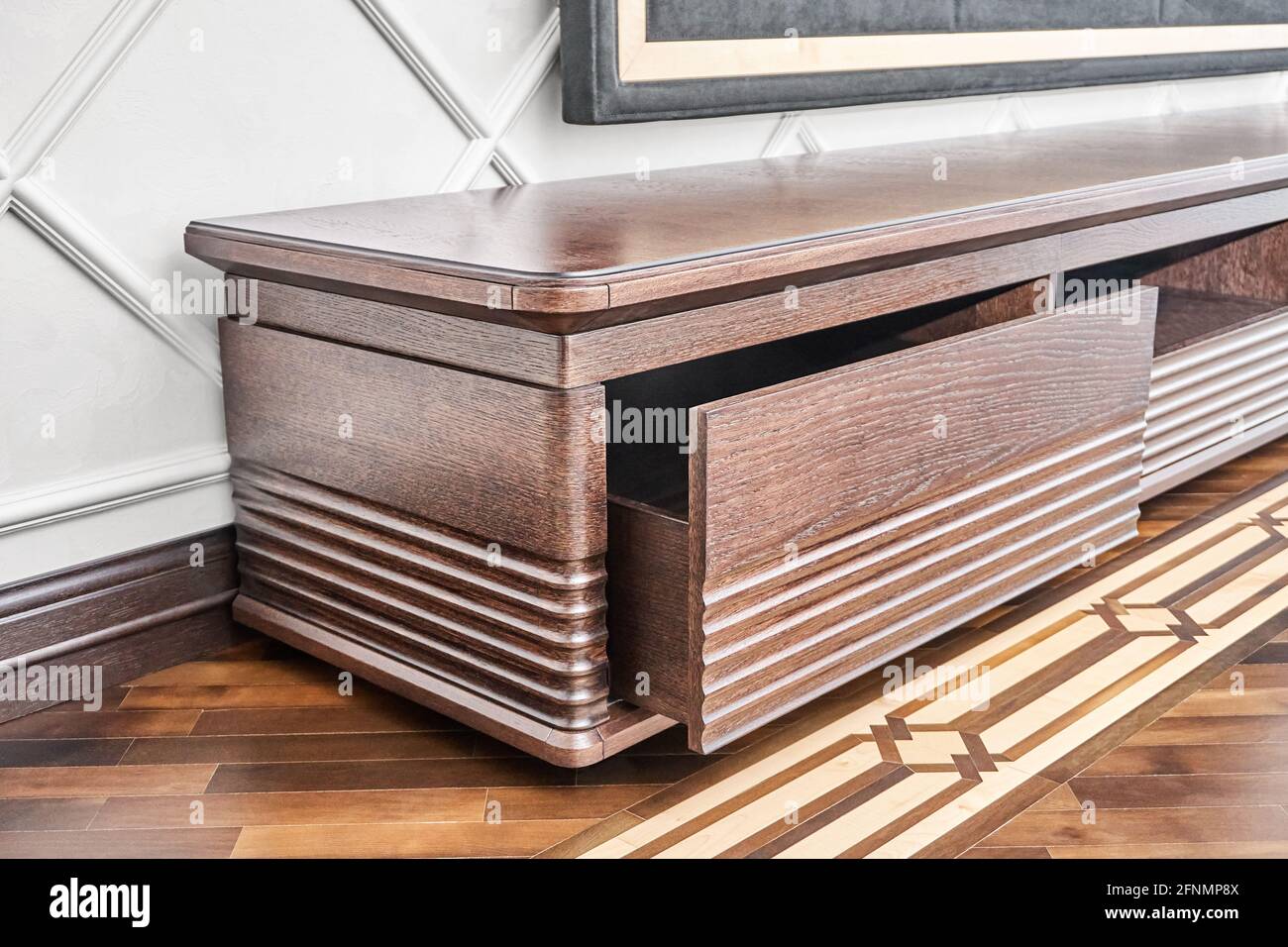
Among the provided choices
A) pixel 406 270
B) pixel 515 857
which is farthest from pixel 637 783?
pixel 406 270

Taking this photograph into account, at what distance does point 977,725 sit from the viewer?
38.7 inches

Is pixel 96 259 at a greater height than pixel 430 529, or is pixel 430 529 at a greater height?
pixel 96 259

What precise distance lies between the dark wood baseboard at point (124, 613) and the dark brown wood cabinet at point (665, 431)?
31mm

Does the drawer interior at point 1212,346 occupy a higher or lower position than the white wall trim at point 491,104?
lower

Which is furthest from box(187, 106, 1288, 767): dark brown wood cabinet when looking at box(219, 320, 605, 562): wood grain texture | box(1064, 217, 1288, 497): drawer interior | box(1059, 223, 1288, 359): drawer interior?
box(1059, 223, 1288, 359): drawer interior

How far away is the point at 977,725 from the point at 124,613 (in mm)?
674

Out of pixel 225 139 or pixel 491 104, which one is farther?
pixel 491 104

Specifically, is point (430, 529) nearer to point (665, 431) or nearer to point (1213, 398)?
point (665, 431)

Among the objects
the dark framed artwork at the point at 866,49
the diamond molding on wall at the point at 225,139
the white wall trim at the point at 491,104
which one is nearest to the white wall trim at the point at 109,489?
the diamond molding on wall at the point at 225,139

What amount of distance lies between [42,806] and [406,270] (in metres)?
0.43

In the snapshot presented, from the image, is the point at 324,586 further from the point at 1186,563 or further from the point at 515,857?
the point at 1186,563

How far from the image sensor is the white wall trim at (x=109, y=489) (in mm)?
974

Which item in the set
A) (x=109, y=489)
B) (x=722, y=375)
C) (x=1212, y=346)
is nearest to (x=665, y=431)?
(x=722, y=375)

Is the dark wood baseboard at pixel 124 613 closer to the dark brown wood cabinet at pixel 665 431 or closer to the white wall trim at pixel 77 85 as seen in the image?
the dark brown wood cabinet at pixel 665 431
